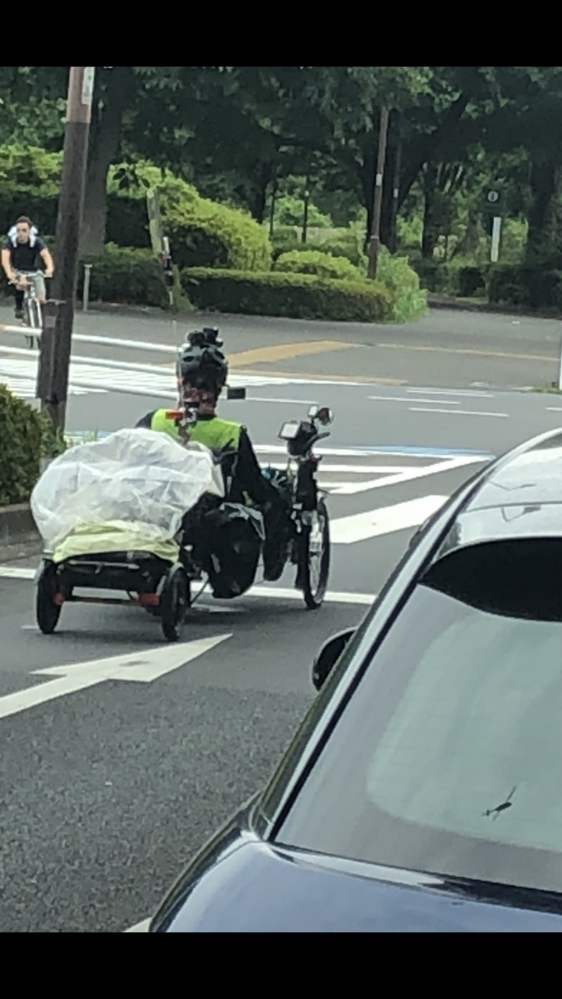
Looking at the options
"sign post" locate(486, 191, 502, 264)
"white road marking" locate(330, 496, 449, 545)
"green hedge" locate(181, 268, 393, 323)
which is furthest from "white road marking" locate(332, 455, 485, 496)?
"sign post" locate(486, 191, 502, 264)

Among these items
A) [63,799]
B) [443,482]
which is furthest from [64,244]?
[63,799]

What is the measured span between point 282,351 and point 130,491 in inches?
1072

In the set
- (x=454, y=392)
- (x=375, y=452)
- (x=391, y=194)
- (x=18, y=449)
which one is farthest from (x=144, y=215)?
(x=18, y=449)

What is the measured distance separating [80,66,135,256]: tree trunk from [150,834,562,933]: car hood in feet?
147

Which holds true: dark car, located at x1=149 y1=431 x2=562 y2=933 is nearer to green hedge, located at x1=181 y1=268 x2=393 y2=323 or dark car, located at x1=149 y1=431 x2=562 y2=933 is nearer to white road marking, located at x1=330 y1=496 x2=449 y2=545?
white road marking, located at x1=330 y1=496 x2=449 y2=545

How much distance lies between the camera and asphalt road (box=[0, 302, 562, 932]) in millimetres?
5949

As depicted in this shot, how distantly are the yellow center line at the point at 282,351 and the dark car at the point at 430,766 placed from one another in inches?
1195

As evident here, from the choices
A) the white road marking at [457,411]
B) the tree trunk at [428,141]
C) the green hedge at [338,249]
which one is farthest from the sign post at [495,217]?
the white road marking at [457,411]

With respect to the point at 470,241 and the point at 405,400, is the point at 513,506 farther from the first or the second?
the point at 470,241

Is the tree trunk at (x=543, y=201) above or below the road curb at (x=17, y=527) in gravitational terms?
above

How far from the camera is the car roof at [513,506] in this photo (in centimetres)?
277

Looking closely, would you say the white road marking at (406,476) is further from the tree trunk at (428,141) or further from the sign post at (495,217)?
the sign post at (495,217)

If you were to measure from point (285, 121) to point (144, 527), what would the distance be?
4232 centimetres

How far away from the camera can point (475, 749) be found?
2688 millimetres
